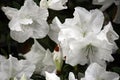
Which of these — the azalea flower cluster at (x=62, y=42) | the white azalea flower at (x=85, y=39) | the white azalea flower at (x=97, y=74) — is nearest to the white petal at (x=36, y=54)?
the azalea flower cluster at (x=62, y=42)

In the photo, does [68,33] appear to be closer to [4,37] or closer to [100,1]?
[100,1]

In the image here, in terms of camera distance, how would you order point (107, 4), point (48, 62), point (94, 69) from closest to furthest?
1. point (94, 69)
2. point (48, 62)
3. point (107, 4)

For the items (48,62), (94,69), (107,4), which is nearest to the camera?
(94,69)

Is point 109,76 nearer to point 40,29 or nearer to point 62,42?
point 62,42

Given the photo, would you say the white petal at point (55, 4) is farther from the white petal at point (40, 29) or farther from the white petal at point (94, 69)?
the white petal at point (94, 69)

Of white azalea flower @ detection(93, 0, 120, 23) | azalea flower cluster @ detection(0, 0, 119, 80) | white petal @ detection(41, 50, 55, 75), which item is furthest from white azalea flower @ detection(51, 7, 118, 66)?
white azalea flower @ detection(93, 0, 120, 23)

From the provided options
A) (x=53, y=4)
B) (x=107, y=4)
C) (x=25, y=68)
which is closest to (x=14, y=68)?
(x=25, y=68)
